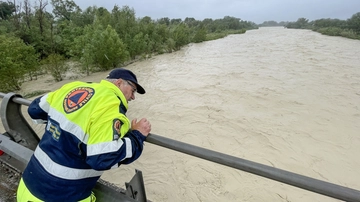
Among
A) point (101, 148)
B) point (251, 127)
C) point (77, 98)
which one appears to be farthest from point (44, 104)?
point (251, 127)

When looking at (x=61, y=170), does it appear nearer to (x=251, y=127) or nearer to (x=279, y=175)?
(x=279, y=175)

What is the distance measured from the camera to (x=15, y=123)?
1974 mm

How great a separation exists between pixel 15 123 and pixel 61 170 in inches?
46.4

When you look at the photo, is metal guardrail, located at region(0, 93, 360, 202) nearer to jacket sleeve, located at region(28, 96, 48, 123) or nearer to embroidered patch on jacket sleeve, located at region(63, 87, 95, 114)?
embroidered patch on jacket sleeve, located at region(63, 87, 95, 114)

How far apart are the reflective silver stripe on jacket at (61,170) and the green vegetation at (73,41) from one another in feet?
33.8

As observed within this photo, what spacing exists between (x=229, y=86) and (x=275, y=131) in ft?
13.5

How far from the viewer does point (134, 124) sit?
130 cm

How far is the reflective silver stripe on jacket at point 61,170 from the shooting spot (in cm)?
116

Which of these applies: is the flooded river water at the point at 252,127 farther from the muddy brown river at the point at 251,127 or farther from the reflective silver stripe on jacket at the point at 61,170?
the reflective silver stripe on jacket at the point at 61,170

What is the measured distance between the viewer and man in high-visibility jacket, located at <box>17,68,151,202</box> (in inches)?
42.2

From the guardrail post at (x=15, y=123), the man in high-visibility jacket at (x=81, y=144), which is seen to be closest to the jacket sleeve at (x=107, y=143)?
the man in high-visibility jacket at (x=81, y=144)

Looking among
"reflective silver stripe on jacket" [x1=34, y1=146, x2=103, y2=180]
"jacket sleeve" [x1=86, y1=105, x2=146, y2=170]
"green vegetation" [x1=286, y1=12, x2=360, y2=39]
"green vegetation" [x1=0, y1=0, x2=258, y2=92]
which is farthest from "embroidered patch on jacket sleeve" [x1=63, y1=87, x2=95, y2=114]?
"green vegetation" [x1=286, y1=12, x2=360, y2=39]

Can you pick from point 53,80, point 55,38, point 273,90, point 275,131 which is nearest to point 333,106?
point 273,90

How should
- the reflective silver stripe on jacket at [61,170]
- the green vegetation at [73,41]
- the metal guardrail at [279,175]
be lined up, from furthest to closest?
the green vegetation at [73,41] → the reflective silver stripe on jacket at [61,170] → the metal guardrail at [279,175]
